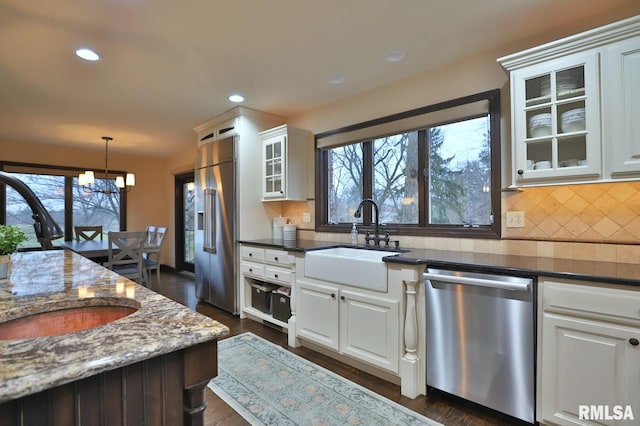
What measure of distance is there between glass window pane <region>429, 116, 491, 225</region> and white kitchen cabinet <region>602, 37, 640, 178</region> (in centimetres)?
78

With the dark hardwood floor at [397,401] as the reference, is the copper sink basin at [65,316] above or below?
above

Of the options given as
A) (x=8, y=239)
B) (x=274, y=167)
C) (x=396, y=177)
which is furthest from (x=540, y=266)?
(x=8, y=239)

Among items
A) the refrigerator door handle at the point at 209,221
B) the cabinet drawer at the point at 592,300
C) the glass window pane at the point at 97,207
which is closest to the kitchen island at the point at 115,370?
the cabinet drawer at the point at 592,300

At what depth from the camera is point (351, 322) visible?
7.80 ft

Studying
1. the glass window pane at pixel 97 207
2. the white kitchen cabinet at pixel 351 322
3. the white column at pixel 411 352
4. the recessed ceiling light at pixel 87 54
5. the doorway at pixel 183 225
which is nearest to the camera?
the white column at pixel 411 352

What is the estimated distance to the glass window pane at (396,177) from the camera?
2.89 m

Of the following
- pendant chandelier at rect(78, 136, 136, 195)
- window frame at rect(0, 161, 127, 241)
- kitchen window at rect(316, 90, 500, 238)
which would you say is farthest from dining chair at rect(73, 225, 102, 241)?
kitchen window at rect(316, 90, 500, 238)

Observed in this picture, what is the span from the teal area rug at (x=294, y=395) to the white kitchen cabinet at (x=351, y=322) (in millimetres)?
210

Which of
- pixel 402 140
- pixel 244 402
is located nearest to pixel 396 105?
pixel 402 140

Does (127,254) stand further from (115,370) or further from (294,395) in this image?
(115,370)

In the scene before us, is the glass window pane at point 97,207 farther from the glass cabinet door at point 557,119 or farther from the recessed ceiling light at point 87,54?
the glass cabinet door at point 557,119

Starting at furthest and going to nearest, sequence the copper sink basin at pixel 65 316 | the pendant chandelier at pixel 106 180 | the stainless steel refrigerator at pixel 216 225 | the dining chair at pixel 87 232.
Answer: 1. the dining chair at pixel 87 232
2. the pendant chandelier at pixel 106 180
3. the stainless steel refrigerator at pixel 216 225
4. the copper sink basin at pixel 65 316

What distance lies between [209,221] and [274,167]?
44.6 inches

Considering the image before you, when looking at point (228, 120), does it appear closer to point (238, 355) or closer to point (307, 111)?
point (307, 111)
